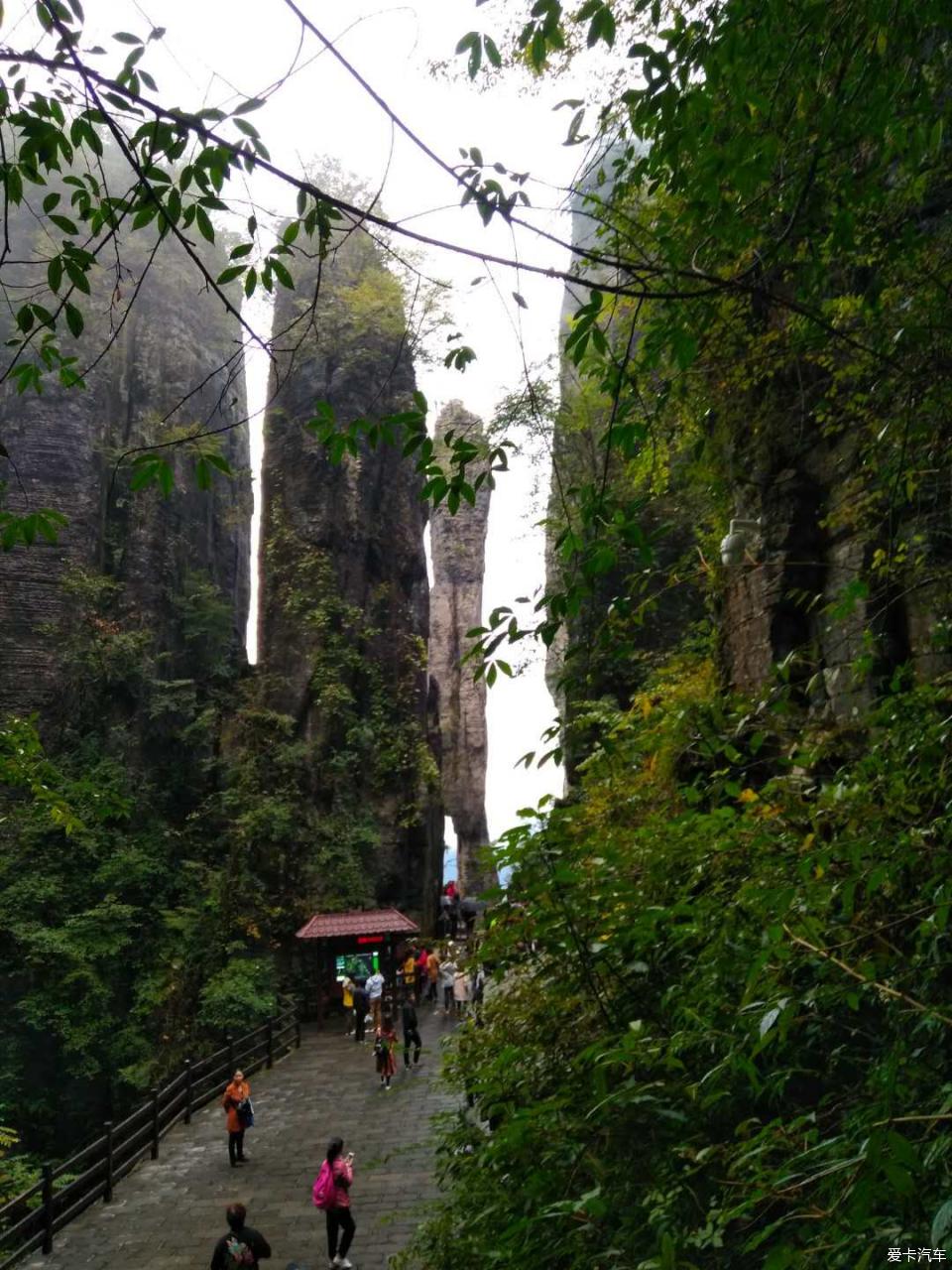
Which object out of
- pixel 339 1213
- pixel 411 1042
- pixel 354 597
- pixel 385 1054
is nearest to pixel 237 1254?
pixel 339 1213

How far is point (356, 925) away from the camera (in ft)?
58.6

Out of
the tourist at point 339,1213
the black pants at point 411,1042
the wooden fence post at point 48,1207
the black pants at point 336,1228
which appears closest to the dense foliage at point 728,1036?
the tourist at point 339,1213

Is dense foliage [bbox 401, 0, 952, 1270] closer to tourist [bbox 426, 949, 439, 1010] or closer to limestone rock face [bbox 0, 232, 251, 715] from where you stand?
tourist [bbox 426, 949, 439, 1010]

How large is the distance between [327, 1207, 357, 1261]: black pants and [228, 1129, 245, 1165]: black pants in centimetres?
288

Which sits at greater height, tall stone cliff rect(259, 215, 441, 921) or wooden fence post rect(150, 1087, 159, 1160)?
tall stone cliff rect(259, 215, 441, 921)

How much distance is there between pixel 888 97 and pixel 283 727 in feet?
66.0

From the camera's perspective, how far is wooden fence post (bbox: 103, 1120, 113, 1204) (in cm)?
927

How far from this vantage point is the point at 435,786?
82.3ft

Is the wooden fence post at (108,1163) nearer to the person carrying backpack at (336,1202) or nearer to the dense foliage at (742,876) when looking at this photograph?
the person carrying backpack at (336,1202)

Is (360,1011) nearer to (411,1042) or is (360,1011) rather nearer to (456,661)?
(411,1042)

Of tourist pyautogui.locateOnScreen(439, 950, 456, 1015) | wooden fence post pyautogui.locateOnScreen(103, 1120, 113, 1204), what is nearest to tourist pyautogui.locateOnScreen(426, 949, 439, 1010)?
tourist pyautogui.locateOnScreen(439, 950, 456, 1015)

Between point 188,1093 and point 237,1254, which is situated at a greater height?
point 237,1254

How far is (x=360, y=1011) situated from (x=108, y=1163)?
22.3 feet

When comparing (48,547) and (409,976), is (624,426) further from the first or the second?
(48,547)
